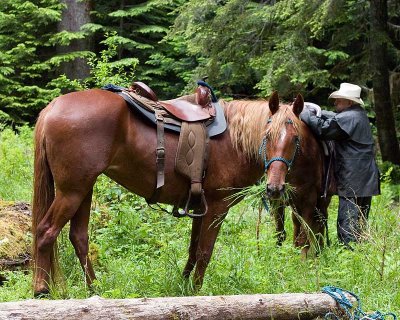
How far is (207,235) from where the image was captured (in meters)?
5.27

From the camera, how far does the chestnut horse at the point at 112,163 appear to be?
190 inches

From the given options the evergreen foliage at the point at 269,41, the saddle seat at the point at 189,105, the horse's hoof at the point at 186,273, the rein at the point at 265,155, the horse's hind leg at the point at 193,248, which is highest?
the evergreen foliage at the point at 269,41

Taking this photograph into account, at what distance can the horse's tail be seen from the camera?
500cm

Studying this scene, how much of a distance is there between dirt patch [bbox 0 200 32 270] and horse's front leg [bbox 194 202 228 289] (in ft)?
6.68

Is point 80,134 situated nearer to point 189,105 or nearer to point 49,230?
point 49,230

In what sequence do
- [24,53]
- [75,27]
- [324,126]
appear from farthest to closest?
1. [75,27]
2. [24,53]
3. [324,126]

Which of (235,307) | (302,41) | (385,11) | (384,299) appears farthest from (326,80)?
(235,307)

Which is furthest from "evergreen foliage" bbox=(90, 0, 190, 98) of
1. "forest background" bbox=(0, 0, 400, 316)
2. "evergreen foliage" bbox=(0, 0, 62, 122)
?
"evergreen foliage" bbox=(0, 0, 62, 122)

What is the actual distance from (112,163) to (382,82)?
737cm

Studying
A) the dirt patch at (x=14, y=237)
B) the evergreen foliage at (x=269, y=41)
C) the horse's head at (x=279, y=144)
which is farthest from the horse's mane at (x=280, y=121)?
the evergreen foliage at (x=269, y=41)

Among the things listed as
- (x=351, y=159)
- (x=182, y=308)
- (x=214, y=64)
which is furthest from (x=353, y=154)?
(x=214, y=64)

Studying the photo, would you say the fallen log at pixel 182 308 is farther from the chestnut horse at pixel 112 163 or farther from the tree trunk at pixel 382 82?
the tree trunk at pixel 382 82

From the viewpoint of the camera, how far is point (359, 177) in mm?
6613

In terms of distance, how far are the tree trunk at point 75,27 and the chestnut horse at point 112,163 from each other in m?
9.84
